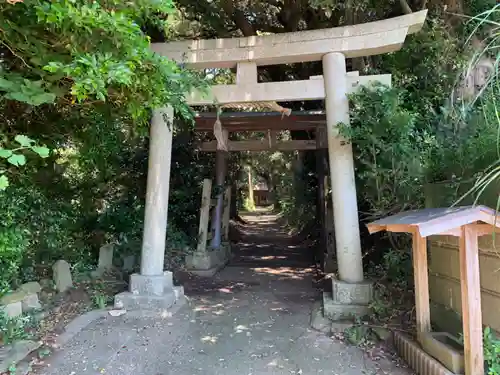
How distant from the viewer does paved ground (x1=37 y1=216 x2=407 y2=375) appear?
3887 mm

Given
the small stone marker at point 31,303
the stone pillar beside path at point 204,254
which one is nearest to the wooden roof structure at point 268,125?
the stone pillar beside path at point 204,254

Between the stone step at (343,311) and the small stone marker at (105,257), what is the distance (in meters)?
3.61

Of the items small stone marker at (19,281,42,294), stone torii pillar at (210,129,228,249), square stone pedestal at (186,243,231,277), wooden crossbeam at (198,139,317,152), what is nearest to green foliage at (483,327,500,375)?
small stone marker at (19,281,42,294)

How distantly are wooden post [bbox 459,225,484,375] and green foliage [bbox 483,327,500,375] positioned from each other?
84 millimetres

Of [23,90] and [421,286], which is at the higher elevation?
[23,90]

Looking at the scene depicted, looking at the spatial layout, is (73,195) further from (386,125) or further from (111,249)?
(386,125)

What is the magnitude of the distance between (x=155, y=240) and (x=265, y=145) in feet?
16.8

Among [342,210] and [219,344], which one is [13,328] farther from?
[342,210]

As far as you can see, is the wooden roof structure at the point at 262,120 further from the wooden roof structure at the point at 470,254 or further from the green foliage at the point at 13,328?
the wooden roof structure at the point at 470,254

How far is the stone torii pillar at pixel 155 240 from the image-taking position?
5.41 meters

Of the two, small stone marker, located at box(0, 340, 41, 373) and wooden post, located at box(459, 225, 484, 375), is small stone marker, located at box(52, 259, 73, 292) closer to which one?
small stone marker, located at box(0, 340, 41, 373)

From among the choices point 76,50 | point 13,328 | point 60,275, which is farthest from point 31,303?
point 76,50

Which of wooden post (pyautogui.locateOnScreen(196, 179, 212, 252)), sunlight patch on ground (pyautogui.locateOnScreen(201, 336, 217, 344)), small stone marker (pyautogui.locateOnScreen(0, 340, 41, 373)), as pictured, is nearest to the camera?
small stone marker (pyautogui.locateOnScreen(0, 340, 41, 373))

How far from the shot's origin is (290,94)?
18.2 ft
